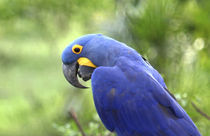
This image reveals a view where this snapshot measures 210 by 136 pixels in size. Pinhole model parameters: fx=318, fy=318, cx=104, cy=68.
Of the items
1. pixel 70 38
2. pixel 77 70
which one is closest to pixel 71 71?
pixel 77 70

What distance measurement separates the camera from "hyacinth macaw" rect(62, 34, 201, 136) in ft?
4.30

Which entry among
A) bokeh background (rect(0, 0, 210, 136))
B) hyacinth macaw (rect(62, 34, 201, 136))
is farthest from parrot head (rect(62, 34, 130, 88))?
bokeh background (rect(0, 0, 210, 136))

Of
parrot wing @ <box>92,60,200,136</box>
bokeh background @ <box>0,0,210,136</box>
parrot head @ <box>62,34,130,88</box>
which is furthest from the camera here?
bokeh background @ <box>0,0,210,136</box>

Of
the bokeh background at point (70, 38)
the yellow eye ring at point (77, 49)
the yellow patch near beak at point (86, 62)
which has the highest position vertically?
the yellow eye ring at point (77, 49)

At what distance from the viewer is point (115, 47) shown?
146cm

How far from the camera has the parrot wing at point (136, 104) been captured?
1308mm

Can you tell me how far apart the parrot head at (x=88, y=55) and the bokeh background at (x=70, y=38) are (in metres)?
0.26

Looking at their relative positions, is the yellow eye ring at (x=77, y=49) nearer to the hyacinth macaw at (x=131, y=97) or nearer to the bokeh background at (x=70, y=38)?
the hyacinth macaw at (x=131, y=97)

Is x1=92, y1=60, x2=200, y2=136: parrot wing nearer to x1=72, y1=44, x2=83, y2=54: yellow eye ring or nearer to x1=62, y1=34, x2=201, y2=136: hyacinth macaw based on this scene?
x1=62, y1=34, x2=201, y2=136: hyacinth macaw

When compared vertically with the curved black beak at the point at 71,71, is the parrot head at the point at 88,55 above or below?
above

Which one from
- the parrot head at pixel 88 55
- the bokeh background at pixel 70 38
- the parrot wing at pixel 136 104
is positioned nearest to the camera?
the parrot wing at pixel 136 104

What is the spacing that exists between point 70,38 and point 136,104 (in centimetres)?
225

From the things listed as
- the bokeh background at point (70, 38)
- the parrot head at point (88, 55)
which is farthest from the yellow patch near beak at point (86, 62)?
the bokeh background at point (70, 38)

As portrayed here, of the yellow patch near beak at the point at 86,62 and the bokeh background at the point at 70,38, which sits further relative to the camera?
the bokeh background at the point at 70,38
